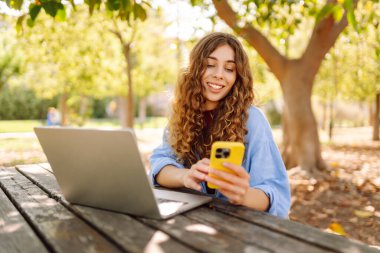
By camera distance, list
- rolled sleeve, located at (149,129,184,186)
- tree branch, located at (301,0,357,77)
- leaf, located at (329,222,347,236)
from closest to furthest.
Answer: rolled sleeve, located at (149,129,184,186) < leaf, located at (329,222,347,236) < tree branch, located at (301,0,357,77)

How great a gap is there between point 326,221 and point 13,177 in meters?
4.02

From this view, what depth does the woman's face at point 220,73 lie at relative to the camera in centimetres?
248

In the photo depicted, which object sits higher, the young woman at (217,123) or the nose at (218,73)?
the nose at (218,73)

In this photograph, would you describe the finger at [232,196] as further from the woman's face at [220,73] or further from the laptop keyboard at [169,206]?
the woman's face at [220,73]

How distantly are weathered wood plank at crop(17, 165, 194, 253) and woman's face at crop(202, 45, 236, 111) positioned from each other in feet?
3.66

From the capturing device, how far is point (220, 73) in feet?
8.13

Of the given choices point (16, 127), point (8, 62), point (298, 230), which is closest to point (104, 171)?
point (298, 230)

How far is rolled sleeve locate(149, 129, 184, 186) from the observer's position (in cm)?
231

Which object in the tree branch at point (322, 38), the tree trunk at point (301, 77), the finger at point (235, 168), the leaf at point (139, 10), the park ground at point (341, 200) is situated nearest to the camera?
the finger at point (235, 168)

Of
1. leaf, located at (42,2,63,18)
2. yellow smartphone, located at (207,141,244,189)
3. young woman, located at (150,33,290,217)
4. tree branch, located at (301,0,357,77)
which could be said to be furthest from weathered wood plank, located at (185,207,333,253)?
tree branch, located at (301,0,357,77)

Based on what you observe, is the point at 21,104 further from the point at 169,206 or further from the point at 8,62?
the point at 169,206

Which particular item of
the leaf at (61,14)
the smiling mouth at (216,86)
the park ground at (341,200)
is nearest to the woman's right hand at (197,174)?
the smiling mouth at (216,86)

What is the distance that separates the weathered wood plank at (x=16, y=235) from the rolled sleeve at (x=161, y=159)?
2.55ft

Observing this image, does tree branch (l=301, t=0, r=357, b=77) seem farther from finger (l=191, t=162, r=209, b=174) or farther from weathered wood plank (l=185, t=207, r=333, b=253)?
weathered wood plank (l=185, t=207, r=333, b=253)
